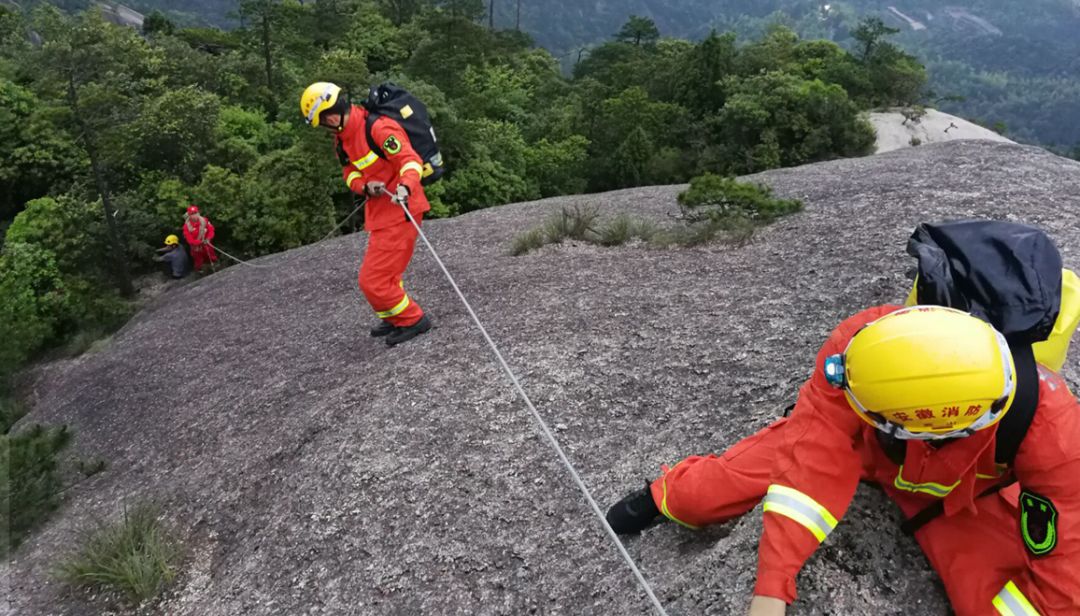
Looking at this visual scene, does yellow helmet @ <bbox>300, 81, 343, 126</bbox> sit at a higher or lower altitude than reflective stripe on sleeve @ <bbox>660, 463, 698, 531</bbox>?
higher

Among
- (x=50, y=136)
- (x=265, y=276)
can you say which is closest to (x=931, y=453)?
(x=265, y=276)

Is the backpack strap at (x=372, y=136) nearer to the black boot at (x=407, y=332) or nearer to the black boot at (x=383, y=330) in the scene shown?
the black boot at (x=407, y=332)

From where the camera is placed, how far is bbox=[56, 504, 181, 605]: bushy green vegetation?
4.30m

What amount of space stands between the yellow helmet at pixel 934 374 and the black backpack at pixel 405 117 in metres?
4.68

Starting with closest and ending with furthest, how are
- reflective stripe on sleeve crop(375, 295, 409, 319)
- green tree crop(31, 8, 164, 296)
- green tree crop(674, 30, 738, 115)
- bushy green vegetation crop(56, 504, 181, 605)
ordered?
bushy green vegetation crop(56, 504, 181, 605) → reflective stripe on sleeve crop(375, 295, 409, 319) → green tree crop(31, 8, 164, 296) → green tree crop(674, 30, 738, 115)

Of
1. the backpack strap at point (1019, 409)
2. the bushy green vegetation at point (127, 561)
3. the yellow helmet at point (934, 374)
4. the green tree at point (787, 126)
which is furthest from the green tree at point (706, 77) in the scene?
the yellow helmet at point (934, 374)

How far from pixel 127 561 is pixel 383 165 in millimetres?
3815

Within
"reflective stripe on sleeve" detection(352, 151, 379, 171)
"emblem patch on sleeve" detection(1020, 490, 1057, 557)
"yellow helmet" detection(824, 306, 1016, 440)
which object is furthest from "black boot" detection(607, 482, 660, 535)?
"reflective stripe on sleeve" detection(352, 151, 379, 171)

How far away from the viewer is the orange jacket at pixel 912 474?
229 centimetres

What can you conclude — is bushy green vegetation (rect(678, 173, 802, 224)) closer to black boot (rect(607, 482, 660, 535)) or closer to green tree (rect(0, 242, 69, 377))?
black boot (rect(607, 482, 660, 535))

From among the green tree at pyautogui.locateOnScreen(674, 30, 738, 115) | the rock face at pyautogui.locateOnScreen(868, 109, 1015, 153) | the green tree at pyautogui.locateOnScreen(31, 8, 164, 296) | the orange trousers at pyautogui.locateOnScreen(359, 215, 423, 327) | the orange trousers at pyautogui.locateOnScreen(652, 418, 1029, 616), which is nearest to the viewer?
the orange trousers at pyautogui.locateOnScreen(652, 418, 1029, 616)

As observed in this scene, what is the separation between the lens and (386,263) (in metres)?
6.16

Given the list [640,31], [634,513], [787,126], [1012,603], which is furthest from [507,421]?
[640,31]

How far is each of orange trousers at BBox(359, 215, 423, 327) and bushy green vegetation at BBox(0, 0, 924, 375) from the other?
8.86 m
